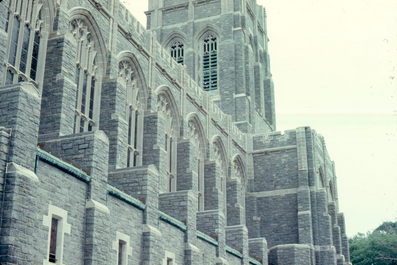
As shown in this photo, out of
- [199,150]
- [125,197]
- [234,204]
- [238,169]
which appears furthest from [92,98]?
[238,169]

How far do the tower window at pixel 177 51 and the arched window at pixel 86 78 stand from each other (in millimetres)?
26262

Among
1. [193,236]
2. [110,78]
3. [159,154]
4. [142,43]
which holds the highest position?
[142,43]

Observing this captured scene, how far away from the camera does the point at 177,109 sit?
34.7 meters

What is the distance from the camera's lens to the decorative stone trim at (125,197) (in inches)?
819

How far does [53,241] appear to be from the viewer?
693 inches

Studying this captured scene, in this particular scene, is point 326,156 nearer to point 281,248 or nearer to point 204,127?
point 281,248

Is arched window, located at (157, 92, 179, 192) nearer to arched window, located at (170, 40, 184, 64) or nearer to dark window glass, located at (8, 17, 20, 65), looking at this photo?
dark window glass, located at (8, 17, 20, 65)

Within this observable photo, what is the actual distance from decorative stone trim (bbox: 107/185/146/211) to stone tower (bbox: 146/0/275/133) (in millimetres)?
25835

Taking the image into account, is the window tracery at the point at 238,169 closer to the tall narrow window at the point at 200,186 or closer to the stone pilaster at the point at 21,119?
the tall narrow window at the point at 200,186

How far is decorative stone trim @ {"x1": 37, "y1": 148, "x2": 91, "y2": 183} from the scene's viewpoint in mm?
17203

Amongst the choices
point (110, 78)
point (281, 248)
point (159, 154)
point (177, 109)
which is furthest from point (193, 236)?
point (281, 248)

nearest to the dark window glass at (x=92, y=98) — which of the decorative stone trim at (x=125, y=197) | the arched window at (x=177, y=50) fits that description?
the decorative stone trim at (x=125, y=197)

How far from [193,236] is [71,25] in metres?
9.79

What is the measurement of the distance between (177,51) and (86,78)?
90.4 ft
